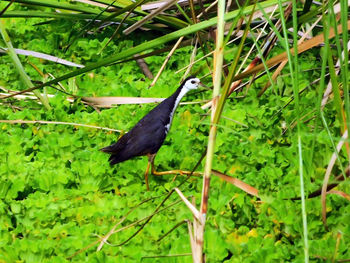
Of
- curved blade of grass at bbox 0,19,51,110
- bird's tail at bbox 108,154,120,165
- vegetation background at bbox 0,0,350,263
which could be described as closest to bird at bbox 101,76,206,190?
bird's tail at bbox 108,154,120,165

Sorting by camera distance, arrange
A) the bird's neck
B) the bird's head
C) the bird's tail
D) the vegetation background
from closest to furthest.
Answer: the vegetation background → the bird's tail → the bird's neck → the bird's head

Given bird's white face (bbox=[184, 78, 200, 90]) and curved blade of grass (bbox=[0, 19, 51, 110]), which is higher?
curved blade of grass (bbox=[0, 19, 51, 110])

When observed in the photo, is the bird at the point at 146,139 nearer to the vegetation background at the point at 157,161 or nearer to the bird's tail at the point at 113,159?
the bird's tail at the point at 113,159

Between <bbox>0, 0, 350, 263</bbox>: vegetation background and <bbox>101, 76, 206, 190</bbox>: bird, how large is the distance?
18 cm

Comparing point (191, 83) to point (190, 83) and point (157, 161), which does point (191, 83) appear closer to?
point (190, 83)

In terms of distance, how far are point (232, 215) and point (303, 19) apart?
4.20ft

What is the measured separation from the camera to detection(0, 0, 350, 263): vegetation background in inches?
146

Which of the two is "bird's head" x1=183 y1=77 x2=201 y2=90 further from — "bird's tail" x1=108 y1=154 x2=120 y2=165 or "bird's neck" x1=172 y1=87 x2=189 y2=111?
"bird's tail" x1=108 y1=154 x2=120 y2=165

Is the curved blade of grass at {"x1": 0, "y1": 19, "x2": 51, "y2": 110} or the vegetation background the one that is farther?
the curved blade of grass at {"x1": 0, "y1": 19, "x2": 51, "y2": 110}

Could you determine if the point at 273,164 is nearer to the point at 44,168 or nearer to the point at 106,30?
the point at 44,168

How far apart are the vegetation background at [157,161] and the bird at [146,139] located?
0.61ft

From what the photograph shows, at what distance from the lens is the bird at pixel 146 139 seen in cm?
462

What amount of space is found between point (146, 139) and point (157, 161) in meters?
0.39

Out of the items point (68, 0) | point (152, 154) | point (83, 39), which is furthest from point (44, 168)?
point (68, 0)
